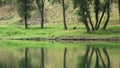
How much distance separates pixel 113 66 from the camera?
112ft

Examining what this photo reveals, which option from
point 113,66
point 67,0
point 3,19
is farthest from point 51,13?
point 113,66

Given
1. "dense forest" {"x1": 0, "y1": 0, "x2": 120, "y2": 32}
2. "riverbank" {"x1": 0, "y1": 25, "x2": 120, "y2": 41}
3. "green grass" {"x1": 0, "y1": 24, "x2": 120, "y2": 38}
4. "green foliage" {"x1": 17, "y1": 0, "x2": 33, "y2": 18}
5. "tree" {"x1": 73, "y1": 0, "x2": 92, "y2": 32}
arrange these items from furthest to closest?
"green foliage" {"x1": 17, "y1": 0, "x2": 33, "y2": 18} < "dense forest" {"x1": 0, "y1": 0, "x2": 120, "y2": 32} < "tree" {"x1": 73, "y1": 0, "x2": 92, "y2": 32} < "green grass" {"x1": 0, "y1": 24, "x2": 120, "y2": 38} < "riverbank" {"x1": 0, "y1": 25, "x2": 120, "y2": 41}

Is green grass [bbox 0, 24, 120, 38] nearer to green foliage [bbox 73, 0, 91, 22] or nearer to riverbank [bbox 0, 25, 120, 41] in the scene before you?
riverbank [bbox 0, 25, 120, 41]

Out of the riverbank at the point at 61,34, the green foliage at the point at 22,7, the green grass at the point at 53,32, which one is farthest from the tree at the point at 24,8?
the riverbank at the point at 61,34

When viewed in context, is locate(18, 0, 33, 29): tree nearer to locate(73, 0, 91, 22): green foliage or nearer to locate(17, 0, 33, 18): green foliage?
locate(17, 0, 33, 18): green foliage

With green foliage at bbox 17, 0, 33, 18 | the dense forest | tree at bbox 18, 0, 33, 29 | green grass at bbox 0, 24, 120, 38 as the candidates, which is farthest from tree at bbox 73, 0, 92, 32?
green foliage at bbox 17, 0, 33, 18

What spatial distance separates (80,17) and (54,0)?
45.0 ft

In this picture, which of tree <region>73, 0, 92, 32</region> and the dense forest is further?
the dense forest

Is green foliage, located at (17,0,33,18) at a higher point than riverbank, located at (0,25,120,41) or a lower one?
higher

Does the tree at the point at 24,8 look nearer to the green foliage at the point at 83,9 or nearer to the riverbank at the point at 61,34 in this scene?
the riverbank at the point at 61,34

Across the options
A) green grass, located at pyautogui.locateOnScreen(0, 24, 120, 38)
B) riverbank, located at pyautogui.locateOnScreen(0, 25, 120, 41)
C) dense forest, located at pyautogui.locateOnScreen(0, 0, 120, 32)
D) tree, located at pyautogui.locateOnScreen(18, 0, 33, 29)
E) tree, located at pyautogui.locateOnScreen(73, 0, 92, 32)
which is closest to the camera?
riverbank, located at pyautogui.locateOnScreen(0, 25, 120, 41)

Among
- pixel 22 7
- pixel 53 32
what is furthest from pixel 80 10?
pixel 22 7

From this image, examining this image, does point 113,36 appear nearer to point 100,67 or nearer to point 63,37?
point 63,37

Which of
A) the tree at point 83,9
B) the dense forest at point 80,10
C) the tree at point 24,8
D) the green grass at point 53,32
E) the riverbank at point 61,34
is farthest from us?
the tree at point 24,8
